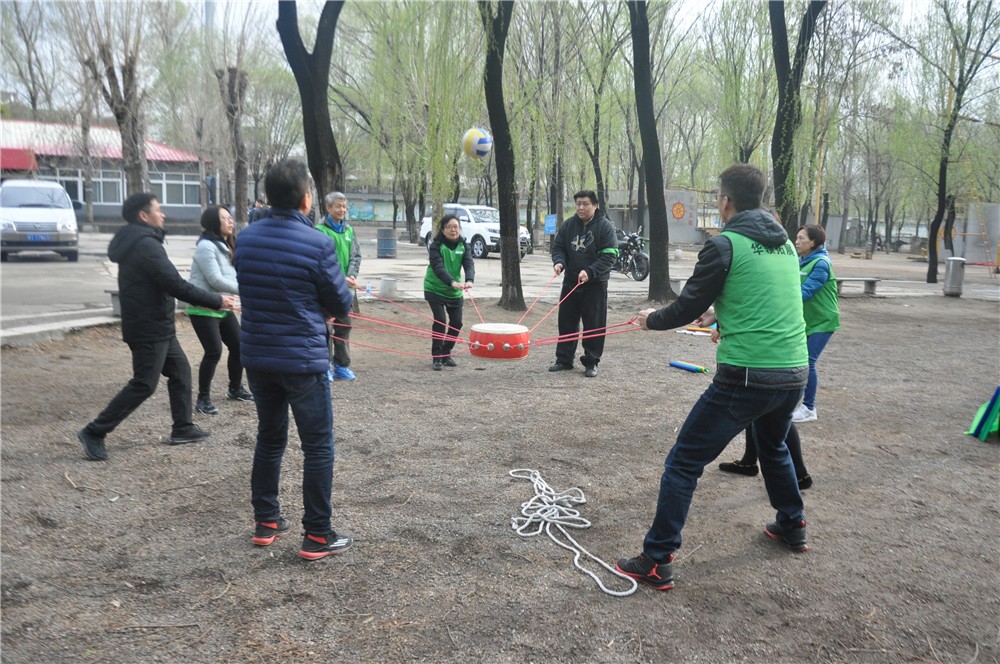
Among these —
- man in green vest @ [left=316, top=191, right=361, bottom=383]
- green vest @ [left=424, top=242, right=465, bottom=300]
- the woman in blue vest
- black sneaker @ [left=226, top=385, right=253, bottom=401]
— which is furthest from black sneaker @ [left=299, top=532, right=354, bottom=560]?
green vest @ [left=424, top=242, right=465, bottom=300]

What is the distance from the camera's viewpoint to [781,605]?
10.4 feet

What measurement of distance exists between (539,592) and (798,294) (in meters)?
1.85

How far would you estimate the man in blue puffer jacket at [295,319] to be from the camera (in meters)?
3.33

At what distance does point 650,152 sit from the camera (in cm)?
1373

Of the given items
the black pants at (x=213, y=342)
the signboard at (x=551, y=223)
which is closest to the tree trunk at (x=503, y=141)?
the black pants at (x=213, y=342)


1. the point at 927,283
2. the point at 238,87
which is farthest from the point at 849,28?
the point at 238,87

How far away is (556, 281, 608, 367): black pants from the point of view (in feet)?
25.8

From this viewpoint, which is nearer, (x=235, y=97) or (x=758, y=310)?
(x=758, y=310)

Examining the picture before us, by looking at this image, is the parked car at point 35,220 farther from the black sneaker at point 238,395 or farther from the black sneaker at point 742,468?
the black sneaker at point 742,468

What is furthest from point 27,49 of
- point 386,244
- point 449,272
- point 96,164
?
point 449,272

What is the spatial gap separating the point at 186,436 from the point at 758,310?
161 inches

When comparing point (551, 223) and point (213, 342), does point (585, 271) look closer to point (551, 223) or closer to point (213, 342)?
point (213, 342)

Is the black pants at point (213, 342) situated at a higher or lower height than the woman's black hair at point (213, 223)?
lower

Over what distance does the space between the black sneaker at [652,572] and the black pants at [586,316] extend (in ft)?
14.8
